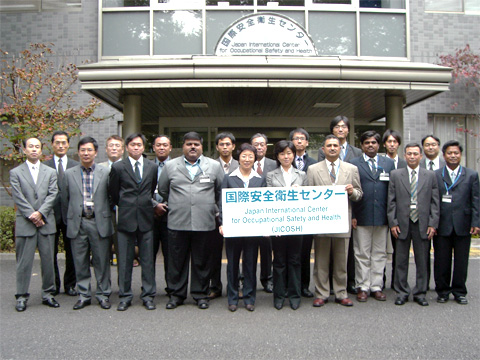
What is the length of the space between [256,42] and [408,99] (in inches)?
141

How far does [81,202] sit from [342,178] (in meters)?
3.12

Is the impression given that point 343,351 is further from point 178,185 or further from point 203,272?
point 178,185

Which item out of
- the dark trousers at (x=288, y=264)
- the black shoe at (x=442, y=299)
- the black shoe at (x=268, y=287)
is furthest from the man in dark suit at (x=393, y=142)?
the black shoe at (x=268, y=287)

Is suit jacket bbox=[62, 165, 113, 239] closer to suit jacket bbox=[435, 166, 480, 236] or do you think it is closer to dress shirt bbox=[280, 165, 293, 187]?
dress shirt bbox=[280, 165, 293, 187]

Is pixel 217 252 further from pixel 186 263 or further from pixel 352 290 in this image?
pixel 352 290

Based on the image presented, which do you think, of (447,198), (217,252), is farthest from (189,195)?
(447,198)

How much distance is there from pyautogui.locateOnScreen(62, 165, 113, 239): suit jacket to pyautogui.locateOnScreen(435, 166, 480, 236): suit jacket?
408 centimetres

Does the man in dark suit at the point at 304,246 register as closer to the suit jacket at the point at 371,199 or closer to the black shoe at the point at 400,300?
the suit jacket at the point at 371,199

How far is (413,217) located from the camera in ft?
17.0

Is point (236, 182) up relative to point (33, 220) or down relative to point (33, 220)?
up

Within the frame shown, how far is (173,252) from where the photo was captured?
509cm

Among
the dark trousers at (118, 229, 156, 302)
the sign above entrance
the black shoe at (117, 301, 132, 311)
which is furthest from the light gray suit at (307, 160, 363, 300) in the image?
the sign above entrance

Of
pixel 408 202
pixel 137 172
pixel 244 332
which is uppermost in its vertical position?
pixel 137 172

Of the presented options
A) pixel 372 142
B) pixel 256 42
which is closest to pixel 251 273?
pixel 372 142
